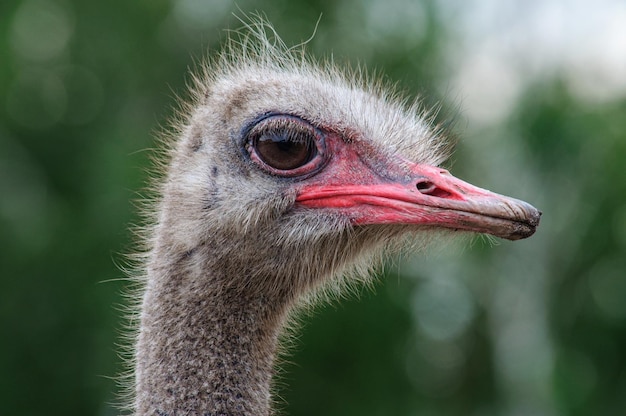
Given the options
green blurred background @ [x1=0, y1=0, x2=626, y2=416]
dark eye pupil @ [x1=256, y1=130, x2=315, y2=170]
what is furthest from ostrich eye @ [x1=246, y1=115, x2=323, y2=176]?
green blurred background @ [x1=0, y1=0, x2=626, y2=416]

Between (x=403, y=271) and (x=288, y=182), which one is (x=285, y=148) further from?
(x=403, y=271)

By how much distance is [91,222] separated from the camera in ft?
44.1

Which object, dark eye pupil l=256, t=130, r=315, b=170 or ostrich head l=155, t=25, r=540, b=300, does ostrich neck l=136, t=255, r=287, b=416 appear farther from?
dark eye pupil l=256, t=130, r=315, b=170

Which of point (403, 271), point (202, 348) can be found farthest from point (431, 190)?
point (403, 271)

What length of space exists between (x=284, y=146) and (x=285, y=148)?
1 centimetres

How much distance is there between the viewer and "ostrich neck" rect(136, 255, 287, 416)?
3180 millimetres

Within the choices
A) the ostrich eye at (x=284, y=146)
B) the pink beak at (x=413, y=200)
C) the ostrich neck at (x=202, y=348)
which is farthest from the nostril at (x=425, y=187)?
the ostrich neck at (x=202, y=348)

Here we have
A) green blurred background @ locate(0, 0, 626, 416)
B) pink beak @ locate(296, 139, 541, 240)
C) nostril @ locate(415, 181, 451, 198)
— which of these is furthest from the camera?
green blurred background @ locate(0, 0, 626, 416)

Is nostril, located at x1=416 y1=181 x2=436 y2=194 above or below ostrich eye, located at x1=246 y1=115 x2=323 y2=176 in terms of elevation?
below

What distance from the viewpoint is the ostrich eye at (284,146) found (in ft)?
11.0

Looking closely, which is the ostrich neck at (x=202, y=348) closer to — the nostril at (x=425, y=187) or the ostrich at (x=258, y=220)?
the ostrich at (x=258, y=220)

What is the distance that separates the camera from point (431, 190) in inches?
127

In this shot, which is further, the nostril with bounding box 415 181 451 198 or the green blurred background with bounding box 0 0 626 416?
the green blurred background with bounding box 0 0 626 416

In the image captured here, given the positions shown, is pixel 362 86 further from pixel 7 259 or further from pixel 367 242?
pixel 7 259
